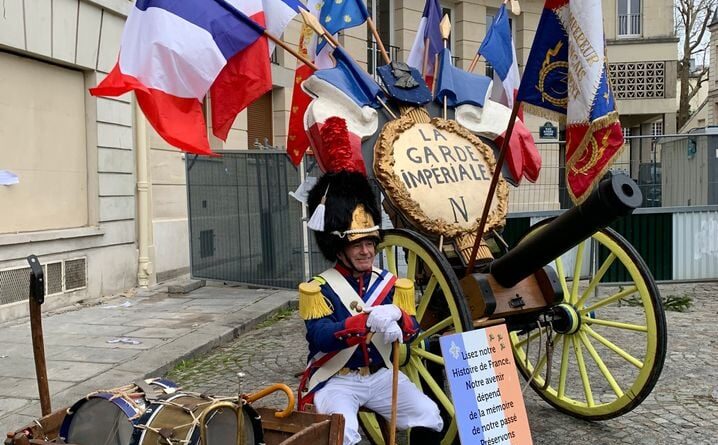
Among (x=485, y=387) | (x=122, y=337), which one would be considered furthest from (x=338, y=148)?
(x=122, y=337)

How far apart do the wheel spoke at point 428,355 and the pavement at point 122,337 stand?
8.15ft

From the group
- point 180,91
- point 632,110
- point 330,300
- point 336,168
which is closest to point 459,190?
point 336,168

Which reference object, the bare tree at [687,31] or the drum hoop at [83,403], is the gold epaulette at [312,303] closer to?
the drum hoop at [83,403]

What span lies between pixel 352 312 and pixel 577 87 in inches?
53.1

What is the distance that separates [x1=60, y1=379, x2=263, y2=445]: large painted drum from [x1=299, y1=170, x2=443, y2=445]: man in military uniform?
0.56 m

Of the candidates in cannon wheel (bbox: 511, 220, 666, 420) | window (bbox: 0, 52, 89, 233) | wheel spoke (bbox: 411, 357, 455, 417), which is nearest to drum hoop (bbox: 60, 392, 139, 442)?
wheel spoke (bbox: 411, 357, 455, 417)

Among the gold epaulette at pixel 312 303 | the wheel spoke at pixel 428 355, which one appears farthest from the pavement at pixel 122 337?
the wheel spoke at pixel 428 355

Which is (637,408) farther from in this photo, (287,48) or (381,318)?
(287,48)

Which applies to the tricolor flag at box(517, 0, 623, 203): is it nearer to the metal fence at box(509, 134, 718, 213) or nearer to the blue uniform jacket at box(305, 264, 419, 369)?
the blue uniform jacket at box(305, 264, 419, 369)

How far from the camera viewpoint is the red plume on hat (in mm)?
3736

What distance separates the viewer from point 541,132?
42.8 feet

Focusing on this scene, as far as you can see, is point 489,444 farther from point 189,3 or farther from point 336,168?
point 189,3

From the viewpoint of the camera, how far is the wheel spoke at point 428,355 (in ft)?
10.8

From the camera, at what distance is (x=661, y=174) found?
991 centimetres
